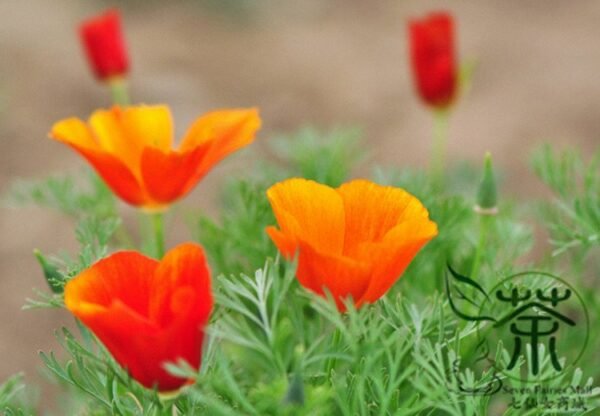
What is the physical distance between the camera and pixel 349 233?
27.7 inches

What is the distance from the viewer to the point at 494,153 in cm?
227

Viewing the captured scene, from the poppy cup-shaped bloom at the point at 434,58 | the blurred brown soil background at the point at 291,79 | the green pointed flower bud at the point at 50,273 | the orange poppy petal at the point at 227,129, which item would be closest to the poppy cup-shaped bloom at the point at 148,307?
the green pointed flower bud at the point at 50,273

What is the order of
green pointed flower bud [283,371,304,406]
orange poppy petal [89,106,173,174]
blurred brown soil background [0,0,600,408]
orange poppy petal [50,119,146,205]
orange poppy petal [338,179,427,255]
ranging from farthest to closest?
1. blurred brown soil background [0,0,600,408]
2. orange poppy petal [89,106,173,174]
3. orange poppy petal [50,119,146,205]
4. orange poppy petal [338,179,427,255]
5. green pointed flower bud [283,371,304,406]

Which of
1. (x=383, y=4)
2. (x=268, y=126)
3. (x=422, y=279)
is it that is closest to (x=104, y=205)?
(x=422, y=279)

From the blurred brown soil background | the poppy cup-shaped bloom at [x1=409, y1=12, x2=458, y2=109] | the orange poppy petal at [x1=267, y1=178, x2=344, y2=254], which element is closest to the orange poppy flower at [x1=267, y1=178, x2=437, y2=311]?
the orange poppy petal at [x1=267, y1=178, x2=344, y2=254]

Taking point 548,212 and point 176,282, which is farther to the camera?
point 548,212

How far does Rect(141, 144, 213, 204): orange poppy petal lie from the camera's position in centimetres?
80

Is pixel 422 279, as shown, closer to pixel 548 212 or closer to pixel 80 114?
pixel 548 212

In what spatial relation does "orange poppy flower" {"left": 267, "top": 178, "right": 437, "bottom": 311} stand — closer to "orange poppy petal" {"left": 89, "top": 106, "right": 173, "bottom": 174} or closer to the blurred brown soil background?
"orange poppy petal" {"left": 89, "top": 106, "right": 173, "bottom": 174}

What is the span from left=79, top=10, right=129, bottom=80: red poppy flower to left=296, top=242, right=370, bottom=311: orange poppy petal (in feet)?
2.20

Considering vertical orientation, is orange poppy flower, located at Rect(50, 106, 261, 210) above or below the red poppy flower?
below

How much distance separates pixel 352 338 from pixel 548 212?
517mm

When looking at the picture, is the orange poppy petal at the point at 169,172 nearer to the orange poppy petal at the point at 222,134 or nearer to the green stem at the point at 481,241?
the orange poppy petal at the point at 222,134

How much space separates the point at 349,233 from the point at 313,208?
0.14ft
